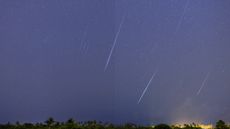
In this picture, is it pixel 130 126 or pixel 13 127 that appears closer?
pixel 130 126

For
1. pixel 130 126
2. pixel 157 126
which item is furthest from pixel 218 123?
pixel 130 126

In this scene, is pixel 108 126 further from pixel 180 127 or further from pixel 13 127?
pixel 13 127

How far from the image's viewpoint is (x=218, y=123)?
85.3 ft

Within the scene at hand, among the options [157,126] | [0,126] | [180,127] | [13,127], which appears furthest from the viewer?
[0,126]

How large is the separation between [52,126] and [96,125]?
12.7 feet

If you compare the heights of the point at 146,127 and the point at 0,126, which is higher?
the point at 0,126

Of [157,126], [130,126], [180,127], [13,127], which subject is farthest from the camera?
[13,127]

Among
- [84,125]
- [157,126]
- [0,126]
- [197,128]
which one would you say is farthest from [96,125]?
[0,126]

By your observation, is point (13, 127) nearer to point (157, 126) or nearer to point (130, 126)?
point (130, 126)

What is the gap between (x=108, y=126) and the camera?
28594mm

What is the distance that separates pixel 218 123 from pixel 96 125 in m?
9.78

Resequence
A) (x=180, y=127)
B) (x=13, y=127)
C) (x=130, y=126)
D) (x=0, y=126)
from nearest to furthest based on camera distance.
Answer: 1. (x=180, y=127)
2. (x=130, y=126)
3. (x=13, y=127)
4. (x=0, y=126)

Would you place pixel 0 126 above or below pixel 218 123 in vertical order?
above

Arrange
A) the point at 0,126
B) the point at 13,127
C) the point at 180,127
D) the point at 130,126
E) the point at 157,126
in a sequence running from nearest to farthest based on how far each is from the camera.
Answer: the point at 157,126
the point at 180,127
the point at 130,126
the point at 13,127
the point at 0,126
